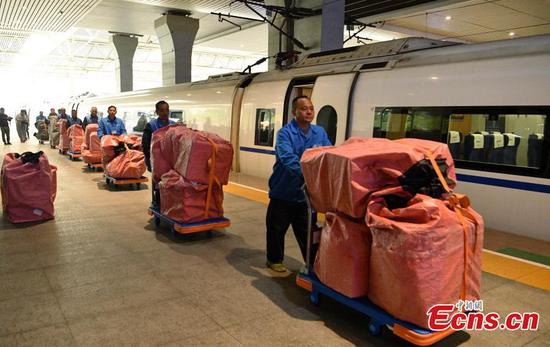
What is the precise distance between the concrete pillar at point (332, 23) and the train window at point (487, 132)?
221 inches

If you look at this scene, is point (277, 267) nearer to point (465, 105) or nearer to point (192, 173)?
point (192, 173)

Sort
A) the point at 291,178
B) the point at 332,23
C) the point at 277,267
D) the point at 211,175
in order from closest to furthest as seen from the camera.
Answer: the point at 291,178 → the point at 277,267 → the point at 211,175 → the point at 332,23

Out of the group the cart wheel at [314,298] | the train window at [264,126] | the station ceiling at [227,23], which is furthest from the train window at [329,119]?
the station ceiling at [227,23]

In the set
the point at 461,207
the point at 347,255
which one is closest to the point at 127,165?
the point at 347,255

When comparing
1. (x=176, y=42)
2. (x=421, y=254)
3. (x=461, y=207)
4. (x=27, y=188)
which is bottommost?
(x=27, y=188)

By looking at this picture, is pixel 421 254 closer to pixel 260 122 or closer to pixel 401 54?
pixel 401 54

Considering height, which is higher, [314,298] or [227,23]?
[227,23]

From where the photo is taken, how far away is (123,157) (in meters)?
8.64

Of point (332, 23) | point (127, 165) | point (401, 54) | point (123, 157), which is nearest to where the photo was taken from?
point (401, 54)

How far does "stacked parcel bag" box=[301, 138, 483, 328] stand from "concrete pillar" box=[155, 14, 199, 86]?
15.9 m

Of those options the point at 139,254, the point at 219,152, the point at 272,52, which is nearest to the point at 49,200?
the point at 139,254

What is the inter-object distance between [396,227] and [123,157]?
7114mm

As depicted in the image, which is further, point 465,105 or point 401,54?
point 401,54

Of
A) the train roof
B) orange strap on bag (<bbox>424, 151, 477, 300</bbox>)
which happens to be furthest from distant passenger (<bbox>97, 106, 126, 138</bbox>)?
orange strap on bag (<bbox>424, 151, 477, 300</bbox>)
